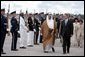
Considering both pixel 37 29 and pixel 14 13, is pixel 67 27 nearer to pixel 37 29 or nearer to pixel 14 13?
pixel 14 13

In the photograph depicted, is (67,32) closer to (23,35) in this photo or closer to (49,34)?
(49,34)

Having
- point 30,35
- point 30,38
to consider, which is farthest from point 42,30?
point 30,38

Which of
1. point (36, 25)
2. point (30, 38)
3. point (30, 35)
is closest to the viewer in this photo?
point (30, 35)

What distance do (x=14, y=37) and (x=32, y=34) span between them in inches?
129

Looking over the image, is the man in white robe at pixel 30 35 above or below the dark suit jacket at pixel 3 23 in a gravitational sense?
below

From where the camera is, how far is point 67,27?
17750mm

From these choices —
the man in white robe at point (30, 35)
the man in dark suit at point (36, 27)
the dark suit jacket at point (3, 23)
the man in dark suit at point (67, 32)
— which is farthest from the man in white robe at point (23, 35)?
the dark suit jacket at point (3, 23)

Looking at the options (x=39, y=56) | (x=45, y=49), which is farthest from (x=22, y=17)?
(x=39, y=56)

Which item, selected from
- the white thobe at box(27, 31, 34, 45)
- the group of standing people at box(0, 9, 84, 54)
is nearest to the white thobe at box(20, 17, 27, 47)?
the group of standing people at box(0, 9, 84, 54)

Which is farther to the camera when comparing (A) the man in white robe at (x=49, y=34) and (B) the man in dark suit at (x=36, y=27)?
(B) the man in dark suit at (x=36, y=27)

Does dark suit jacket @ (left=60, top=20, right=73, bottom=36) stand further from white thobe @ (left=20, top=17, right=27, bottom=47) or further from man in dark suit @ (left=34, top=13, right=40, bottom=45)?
man in dark suit @ (left=34, top=13, right=40, bottom=45)

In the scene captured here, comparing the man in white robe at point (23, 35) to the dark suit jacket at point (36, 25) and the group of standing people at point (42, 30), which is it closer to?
the group of standing people at point (42, 30)

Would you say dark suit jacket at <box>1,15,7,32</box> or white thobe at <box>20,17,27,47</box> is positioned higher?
dark suit jacket at <box>1,15,7,32</box>

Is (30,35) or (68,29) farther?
(30,35)
